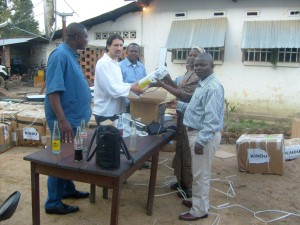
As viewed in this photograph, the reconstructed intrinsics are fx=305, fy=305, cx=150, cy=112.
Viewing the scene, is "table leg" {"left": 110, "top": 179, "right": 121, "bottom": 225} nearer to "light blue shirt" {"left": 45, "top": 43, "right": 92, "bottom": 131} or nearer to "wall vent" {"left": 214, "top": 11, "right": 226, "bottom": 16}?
"light blue shirt" {"left": 45, "top": 43, "right": 92, "bottom": 131}

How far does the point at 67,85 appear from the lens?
115 inches

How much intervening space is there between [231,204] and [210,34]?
20.0ft

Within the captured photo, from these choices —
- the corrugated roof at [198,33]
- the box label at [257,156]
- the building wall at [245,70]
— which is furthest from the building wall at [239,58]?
the box label at [257,156]

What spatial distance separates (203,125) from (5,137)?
12.6ft

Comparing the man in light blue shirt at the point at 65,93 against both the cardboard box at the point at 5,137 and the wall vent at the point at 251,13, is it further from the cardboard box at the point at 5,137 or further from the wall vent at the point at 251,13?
the wall vent at the point at 251,13

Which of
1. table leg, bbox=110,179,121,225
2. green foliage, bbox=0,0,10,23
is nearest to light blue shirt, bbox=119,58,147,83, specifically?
table leg, bbox=110,179,121,225

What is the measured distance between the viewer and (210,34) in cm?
870

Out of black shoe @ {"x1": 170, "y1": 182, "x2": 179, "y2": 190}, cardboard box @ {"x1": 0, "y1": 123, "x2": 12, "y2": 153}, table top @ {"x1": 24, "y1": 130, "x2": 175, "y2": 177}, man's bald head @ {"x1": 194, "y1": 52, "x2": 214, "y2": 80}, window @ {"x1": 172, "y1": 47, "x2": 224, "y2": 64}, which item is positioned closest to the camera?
table top @ {"x1": 24, "y1": 130, "x2": 175, "y2": 177}

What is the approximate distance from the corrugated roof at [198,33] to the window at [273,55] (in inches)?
37.3

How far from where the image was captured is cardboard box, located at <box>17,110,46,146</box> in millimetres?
5395

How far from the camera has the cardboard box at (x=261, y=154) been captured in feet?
14.7

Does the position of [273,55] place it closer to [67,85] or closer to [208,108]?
[208,108]

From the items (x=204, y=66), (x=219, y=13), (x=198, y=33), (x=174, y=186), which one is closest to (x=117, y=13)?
(x=198, y=33)

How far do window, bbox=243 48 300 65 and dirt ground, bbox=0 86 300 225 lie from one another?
4.26 metres
